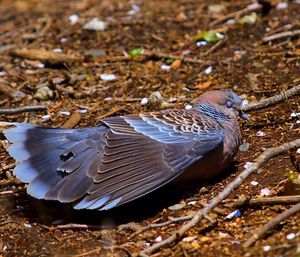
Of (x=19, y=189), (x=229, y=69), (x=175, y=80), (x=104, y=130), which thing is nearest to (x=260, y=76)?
(x=229, y=69)

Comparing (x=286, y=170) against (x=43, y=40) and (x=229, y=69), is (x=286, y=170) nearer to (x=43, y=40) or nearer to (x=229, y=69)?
(x=229, y=69)

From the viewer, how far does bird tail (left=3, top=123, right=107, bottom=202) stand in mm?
4797

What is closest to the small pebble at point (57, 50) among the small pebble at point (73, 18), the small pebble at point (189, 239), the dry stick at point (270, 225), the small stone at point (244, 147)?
the small pebble at point (73, 18)

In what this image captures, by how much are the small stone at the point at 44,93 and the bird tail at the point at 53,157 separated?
5.20 feet

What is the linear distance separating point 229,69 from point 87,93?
129 centimetres

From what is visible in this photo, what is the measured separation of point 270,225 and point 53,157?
1601 mm

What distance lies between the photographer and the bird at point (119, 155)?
4711 millimetres

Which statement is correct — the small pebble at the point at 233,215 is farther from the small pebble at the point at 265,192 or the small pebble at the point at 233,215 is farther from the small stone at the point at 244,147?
the small stone at the point at 244,147

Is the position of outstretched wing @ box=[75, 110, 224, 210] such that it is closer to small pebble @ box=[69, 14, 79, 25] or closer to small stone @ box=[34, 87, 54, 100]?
small stone @ box=[34, 87, 54, 100]

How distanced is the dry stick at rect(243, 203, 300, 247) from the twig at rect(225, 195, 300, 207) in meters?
0.25

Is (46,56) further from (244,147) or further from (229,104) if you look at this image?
(244,147)

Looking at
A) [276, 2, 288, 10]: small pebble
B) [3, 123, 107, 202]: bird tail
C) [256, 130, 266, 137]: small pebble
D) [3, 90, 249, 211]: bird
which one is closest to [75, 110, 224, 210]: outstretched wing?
[3, 90, 249, 211]: bird

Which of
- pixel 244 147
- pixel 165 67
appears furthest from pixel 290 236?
pixel 165 67

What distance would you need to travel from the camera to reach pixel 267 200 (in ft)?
14.9
